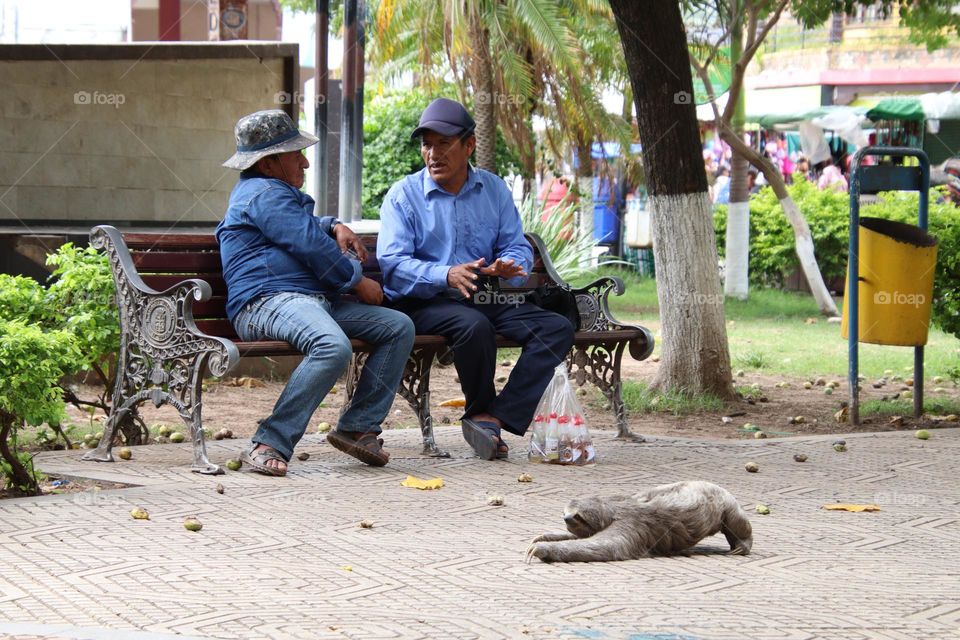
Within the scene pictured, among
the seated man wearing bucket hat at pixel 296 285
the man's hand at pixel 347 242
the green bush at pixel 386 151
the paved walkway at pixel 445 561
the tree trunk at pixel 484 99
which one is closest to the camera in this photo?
the paved walkway at pixel 445 561

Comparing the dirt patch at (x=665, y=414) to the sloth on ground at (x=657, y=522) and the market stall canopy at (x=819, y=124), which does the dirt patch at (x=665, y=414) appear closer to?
the sloth on ground at (x=657, y=522)

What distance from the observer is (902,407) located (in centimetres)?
855

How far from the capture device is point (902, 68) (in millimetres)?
32312

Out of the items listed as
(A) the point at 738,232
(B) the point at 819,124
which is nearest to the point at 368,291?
(A) the point at 738,232

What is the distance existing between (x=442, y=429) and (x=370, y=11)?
1547 centimetres

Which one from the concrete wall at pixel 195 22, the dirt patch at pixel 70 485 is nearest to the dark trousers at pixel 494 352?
the dirt patch at pixel 70 485

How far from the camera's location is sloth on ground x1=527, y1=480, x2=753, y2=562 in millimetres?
4293

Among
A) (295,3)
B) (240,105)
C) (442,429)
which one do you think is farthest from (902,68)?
(442,429)

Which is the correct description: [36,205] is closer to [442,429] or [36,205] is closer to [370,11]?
[442,429]

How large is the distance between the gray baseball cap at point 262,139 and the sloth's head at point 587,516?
8.09 ft

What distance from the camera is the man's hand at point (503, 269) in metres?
6.08

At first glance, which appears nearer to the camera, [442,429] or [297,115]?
[442,429]

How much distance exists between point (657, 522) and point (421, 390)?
7.96ft

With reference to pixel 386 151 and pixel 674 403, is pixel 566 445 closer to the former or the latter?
pixel 674 403
